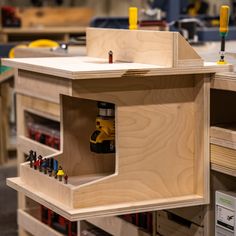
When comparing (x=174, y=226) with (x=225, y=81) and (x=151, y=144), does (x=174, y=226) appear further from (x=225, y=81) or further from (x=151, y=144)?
(x=225, y=81)

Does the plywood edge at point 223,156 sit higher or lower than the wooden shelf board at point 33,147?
higher

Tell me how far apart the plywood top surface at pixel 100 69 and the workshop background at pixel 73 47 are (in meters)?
0.29

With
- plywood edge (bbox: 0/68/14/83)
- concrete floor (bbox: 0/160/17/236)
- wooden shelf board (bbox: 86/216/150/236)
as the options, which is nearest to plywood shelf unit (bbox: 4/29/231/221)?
wooden shelf board (bbox: 86/216/150/236)

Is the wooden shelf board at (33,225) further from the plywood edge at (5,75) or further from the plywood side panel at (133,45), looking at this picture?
the plywood edge at (5,75)

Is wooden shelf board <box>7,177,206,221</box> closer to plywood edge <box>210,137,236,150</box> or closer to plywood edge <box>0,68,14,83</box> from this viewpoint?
plywood edge <box>210,137,236,150</box>

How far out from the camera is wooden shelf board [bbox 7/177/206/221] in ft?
5.45

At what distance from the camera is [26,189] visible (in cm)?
186

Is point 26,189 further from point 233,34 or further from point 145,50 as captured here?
point 233,34

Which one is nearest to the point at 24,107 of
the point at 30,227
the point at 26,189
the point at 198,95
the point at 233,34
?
the point at 30,227

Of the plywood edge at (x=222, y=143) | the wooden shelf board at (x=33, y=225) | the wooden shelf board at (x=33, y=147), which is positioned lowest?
the wooden shelf board at (x=33, y=225)

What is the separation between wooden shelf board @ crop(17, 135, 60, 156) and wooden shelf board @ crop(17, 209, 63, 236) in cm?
30

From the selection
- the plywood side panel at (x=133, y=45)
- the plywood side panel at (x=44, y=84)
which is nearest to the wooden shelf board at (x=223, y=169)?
the plywood side panel at (x=133, y=45)

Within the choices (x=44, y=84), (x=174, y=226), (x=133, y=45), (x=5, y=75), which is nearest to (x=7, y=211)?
(x=5, y=75)

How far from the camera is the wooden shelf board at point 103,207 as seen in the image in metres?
1.66
